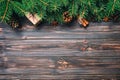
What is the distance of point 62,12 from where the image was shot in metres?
2.78

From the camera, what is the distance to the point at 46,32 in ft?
9.61

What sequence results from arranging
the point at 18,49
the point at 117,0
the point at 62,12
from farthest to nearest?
the point at 18,49, the point at 62,12, the point at 117,0

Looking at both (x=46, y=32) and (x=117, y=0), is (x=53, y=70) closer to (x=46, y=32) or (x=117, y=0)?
(x=46, y=32)

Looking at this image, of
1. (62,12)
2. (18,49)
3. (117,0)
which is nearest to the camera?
(117,0)

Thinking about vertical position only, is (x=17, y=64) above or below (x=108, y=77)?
above

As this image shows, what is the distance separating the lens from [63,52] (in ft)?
9.70

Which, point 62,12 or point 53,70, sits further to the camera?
point 53,70

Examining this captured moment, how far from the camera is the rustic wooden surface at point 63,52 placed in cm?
292

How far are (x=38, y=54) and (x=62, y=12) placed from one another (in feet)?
1.82

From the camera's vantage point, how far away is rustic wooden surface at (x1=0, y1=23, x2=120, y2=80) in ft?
9.59

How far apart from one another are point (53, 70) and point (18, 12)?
78 centimetres

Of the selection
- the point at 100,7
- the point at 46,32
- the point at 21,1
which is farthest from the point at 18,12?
the point at 100,7

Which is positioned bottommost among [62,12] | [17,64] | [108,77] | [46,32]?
[108,77]

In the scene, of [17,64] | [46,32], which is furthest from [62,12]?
[17,64]
